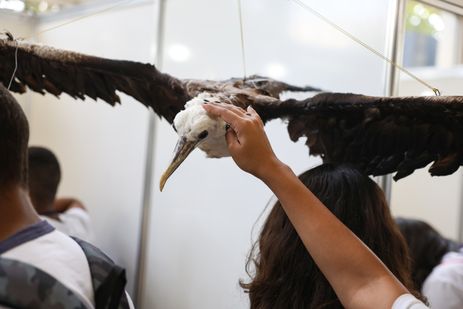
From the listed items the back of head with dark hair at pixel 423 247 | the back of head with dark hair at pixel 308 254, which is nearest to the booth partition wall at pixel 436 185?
the back of head with dark hair at pixel 423 247

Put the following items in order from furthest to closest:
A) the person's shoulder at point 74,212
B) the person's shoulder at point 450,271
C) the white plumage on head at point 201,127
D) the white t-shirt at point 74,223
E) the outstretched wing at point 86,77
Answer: the person's shoulder at point 74,212 → the white t-shirt at point 74,223 → the person's shoulder at point 450,271 → the outstretched wing at point 86,77 → the white plumage on head at point 201,127

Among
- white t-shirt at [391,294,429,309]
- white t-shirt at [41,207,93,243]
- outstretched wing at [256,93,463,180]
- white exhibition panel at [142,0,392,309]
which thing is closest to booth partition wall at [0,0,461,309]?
white exhibition panel at [142,0,392,309]

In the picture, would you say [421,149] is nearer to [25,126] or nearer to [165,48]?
[25,126]

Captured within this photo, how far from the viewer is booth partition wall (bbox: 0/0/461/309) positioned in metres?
Answer: 1.54

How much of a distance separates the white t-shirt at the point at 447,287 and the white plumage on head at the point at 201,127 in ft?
2.65

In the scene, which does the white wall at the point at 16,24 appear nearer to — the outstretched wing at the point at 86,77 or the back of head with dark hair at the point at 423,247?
the outstretched wing at the point at 86,77

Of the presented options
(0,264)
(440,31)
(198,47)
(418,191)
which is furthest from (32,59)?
(440,31)

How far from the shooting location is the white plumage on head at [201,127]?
88cm

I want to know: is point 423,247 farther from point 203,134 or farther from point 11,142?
point 11,142

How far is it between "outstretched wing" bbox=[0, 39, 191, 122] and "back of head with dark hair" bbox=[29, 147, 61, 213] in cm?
73

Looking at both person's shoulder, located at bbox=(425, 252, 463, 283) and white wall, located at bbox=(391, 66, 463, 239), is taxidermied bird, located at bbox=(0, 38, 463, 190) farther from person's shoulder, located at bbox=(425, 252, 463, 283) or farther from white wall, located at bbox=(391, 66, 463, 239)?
white wall, located at bbox=(391, 66, 463, 239)

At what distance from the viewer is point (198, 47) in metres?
1.85

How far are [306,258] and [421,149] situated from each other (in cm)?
28

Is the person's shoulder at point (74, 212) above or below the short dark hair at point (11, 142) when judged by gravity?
below
